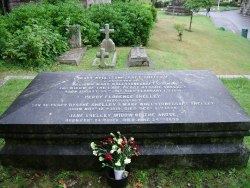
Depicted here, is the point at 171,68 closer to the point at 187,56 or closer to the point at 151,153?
the point at 187,56

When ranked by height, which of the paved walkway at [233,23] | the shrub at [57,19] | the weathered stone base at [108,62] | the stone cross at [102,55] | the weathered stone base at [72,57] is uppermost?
the shrub at [57,19]

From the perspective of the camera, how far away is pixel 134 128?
3564 mm

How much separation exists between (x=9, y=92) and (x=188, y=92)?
455 cm

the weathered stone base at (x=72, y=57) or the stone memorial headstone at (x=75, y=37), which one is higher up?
the stone memorial headstone at (x=75, y=37)

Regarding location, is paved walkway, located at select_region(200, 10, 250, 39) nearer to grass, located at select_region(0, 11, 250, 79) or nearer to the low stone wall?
the low stone wall

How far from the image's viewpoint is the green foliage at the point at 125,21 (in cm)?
1160

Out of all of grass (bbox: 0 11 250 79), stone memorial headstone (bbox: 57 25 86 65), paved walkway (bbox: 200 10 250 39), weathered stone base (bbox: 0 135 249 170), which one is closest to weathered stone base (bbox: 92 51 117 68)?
grass (bbox: 0 11 250 79)

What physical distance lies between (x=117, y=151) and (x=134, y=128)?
471mm

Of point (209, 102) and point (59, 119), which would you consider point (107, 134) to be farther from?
point (209, 102)

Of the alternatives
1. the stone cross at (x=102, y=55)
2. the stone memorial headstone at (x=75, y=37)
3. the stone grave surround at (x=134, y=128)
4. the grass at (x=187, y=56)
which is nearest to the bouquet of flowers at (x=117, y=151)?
the stone grave surround at (x=134, y=128)

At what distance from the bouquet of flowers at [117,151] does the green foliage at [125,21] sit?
8.67m

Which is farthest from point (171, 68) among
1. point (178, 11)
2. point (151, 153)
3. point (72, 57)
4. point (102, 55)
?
point (178, 11)

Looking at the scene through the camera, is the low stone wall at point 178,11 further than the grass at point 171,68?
Yes

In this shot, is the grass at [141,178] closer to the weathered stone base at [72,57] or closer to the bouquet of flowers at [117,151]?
the bouquet of flowers at [117,151]
